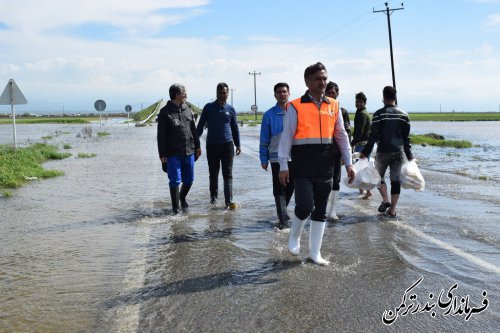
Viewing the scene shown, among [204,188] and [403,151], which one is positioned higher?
[403,151]

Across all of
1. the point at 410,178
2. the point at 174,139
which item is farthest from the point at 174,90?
the point at 410,178

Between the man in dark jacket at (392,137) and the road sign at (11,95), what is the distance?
508 inches

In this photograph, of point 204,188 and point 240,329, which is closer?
point 240,329

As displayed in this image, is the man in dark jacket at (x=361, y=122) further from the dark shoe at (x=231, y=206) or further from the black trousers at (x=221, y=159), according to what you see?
the dark shoe at (x=231, y=206)

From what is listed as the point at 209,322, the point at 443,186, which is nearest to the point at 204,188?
the point at 443,186

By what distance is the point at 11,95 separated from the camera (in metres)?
16.2

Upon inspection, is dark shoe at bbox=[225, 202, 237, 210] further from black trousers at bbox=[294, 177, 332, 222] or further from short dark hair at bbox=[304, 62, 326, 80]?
short dark hair at bbox=[304, 62, 326, 80]

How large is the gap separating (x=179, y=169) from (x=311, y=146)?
3213mm

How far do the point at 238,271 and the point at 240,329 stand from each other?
4.36 ft

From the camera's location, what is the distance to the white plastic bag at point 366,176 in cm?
762

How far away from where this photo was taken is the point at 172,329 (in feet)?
11.5

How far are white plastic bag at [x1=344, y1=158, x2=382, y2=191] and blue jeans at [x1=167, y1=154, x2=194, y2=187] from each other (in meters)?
2.60

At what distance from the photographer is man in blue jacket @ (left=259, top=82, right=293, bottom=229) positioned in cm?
663

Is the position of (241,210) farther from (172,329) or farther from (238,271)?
(172,329)
